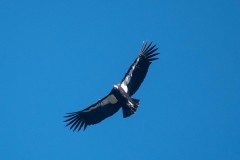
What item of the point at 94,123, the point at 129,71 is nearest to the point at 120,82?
the point at 129,71

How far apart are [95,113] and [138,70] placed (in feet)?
9.72

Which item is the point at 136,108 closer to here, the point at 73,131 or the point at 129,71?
the point at 129,71

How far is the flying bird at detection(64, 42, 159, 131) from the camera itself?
72.5 ft

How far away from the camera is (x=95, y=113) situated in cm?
2308

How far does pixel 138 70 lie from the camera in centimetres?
2234

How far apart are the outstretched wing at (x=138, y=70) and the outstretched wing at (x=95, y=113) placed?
3.43ft

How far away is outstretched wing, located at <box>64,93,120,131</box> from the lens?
75.0ft

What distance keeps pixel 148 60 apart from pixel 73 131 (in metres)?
4.89

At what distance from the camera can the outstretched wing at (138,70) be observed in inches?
876

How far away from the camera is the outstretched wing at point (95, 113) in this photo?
22875mm

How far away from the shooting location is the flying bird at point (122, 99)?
22109 mm

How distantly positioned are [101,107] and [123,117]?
137cm

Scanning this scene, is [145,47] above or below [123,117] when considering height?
above

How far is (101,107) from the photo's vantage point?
22953 millimetres
